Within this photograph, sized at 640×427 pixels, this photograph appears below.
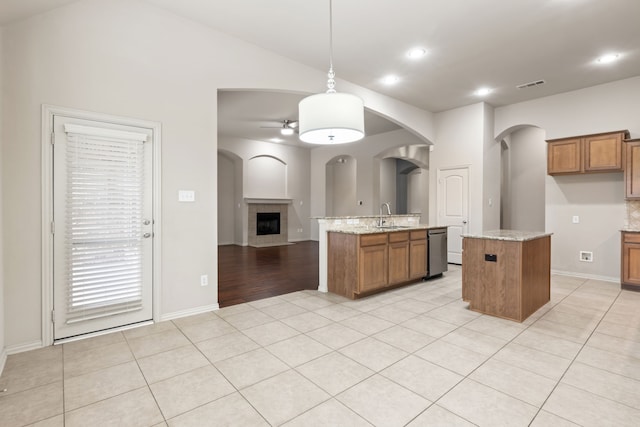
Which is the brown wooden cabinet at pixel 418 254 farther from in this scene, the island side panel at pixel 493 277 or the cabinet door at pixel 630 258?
the cabinet door at pixel 630 258

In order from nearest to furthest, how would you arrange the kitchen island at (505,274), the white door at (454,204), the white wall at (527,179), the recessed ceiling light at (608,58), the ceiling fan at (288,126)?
the kitchen island at (505,274) → the recessed ceiling light at (608,58) → the white door at (454,204) → the ceiling fan at (288,126) → the white wall at (527,179)

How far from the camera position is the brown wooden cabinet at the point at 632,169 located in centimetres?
434

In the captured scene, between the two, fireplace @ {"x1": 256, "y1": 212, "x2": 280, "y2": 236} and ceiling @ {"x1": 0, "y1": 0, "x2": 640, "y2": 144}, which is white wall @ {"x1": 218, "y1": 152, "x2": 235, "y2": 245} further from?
ceiling @ {"x1": 0, "y1": 0, "x2": 640, "y2": 144}

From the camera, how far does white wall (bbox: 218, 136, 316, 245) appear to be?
30.1ft

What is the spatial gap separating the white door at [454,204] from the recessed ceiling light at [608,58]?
7.92 feet

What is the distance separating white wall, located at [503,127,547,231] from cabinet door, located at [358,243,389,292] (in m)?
4.95

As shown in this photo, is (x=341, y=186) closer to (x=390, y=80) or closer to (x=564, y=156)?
(x=390, y=80)

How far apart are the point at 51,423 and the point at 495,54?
18.2 feet

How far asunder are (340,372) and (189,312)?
1.98 metres

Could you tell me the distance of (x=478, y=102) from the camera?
5.88 m

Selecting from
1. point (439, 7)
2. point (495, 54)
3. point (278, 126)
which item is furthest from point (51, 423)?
point (278, 126)

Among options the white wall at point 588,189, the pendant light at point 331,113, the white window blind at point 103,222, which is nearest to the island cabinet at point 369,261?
the pendant light at point 331,113

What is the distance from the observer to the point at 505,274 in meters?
3.30

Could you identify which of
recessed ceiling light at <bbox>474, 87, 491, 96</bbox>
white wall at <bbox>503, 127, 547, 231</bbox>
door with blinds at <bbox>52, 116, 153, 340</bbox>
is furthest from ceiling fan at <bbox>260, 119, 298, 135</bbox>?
white wall at <bbox>503, 127, 547, 231</bbox>
